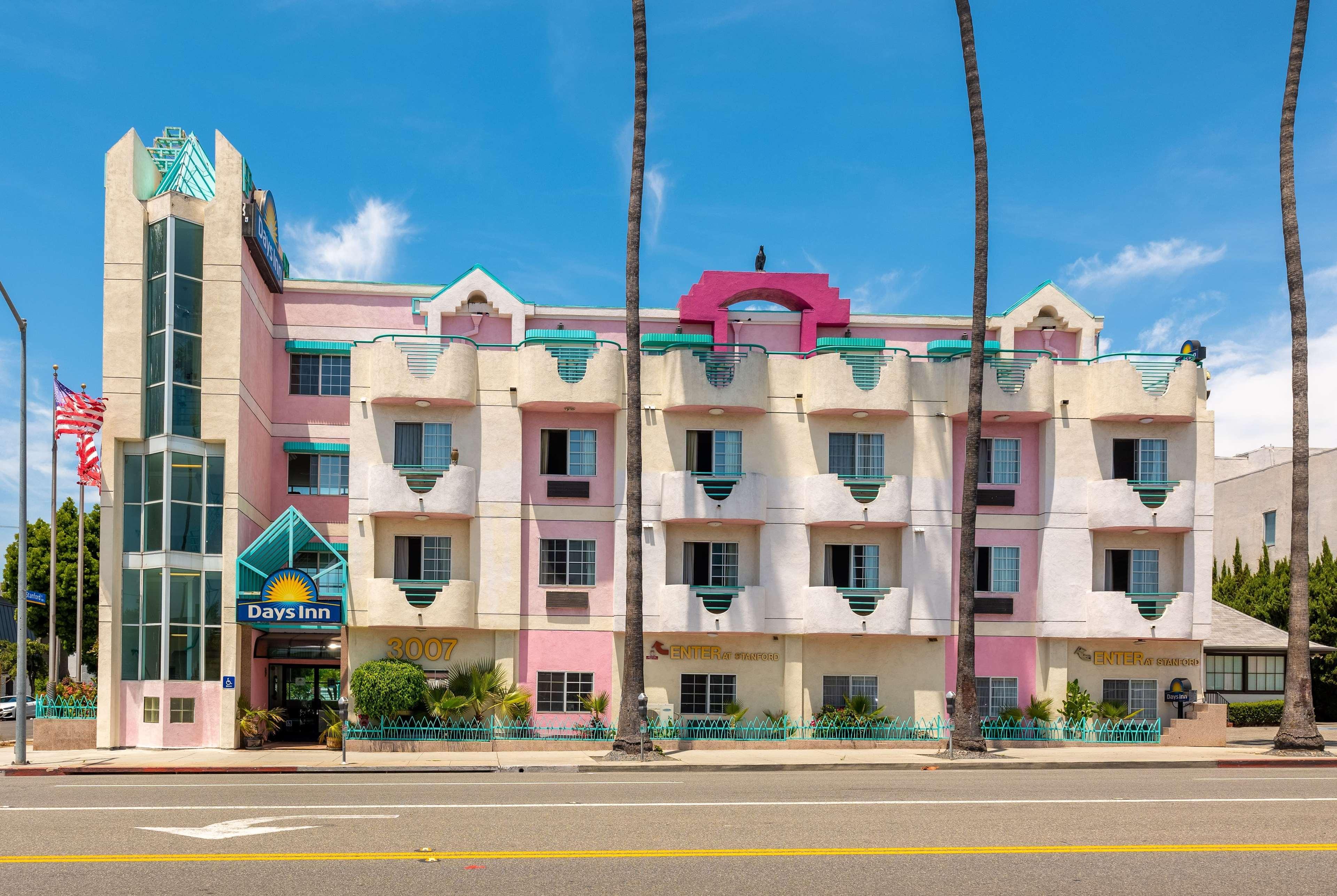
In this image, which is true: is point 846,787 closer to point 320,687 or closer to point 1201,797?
point 1201,797

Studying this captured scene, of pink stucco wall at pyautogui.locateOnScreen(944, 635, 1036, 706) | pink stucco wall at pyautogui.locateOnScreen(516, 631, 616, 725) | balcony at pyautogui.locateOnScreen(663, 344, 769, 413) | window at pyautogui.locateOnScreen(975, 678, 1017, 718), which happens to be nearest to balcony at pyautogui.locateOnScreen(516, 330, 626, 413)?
balcony at pyautogui.locateOnScreen(663, 344, 769, 413)

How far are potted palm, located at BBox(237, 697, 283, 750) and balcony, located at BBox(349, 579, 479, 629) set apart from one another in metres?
3.15

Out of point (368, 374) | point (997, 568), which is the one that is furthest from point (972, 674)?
point (368, 374)

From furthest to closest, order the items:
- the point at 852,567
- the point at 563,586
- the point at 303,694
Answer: the point at 303,694 < the point at 852,567 < the point at 563,586

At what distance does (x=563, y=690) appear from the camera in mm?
31672

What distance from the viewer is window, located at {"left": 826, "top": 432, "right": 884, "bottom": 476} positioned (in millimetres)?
32438

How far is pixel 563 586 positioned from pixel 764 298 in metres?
10.8

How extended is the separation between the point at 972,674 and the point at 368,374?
1705 cm

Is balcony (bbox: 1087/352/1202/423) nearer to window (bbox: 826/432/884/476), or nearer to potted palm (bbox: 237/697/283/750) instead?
window (bbox: 826/432/884/476)

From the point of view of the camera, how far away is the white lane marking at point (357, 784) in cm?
1888

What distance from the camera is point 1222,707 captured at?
30.6 meters

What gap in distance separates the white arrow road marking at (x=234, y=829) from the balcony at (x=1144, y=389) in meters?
24.2

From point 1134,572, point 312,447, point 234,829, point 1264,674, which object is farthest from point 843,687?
point 234,829

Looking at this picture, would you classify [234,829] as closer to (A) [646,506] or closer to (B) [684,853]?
(B) [684,853]
